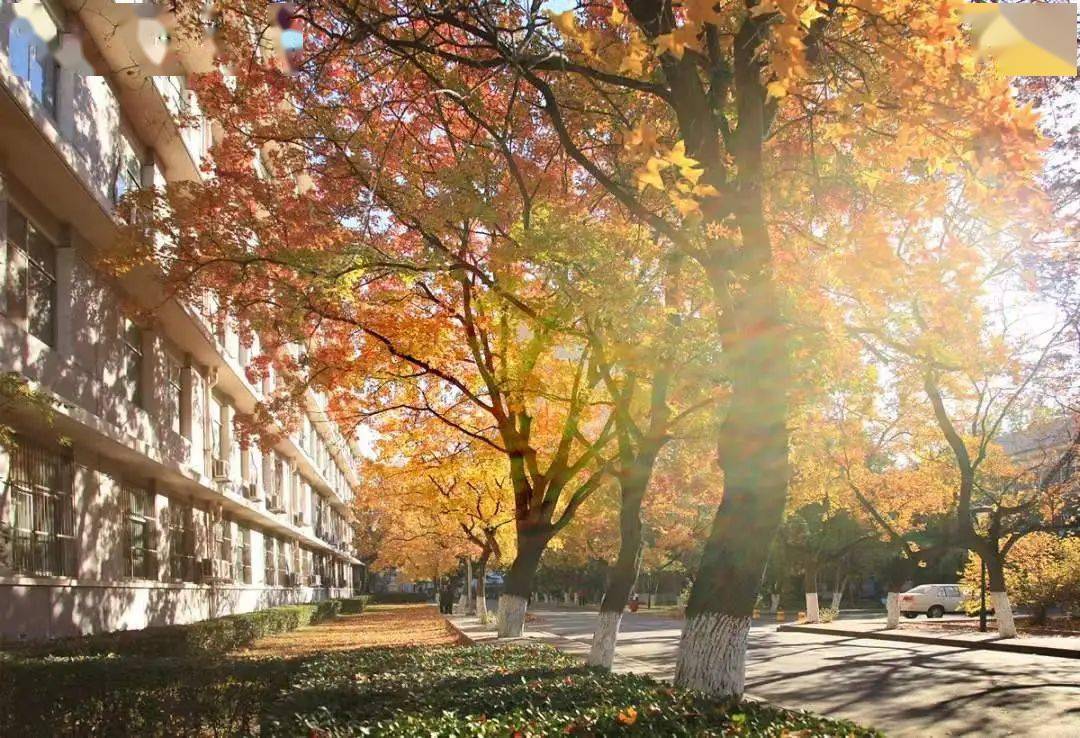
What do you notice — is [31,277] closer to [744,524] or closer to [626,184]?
[626,184]

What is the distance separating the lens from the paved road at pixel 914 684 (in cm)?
1165

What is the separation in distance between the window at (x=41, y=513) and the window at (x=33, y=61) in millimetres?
4658

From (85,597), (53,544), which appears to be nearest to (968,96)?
(53,544)

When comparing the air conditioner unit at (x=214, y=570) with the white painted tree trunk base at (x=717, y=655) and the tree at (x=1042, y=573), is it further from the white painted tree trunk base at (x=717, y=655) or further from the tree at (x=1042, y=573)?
the tree at (x=1042, y=573)

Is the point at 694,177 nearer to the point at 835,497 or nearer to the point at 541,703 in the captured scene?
the point at 541,703

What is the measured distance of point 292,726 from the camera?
5.54m

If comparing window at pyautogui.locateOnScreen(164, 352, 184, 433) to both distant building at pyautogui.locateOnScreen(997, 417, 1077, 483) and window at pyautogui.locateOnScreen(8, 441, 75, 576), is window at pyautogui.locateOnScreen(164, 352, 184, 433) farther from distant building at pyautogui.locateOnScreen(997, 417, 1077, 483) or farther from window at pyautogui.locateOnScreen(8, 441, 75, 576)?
distant building at pyautogui.locateOnScreen(997, 417, 1077, 483)

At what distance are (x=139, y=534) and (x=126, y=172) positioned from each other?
675 cm

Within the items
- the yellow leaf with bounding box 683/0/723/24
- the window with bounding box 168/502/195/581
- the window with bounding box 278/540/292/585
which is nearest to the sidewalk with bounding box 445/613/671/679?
the window with bounding box 168/502/195/581

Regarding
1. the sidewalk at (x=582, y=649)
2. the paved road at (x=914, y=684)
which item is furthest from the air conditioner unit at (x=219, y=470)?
the paved road at (x=914, y=684)

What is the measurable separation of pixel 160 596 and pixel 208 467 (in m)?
4.49

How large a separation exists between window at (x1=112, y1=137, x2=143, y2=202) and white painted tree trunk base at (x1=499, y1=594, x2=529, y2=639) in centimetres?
1031

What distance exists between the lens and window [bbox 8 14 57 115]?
12258 millimetres

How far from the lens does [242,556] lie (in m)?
30.8
